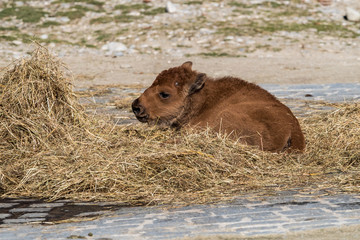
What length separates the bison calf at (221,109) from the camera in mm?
7152

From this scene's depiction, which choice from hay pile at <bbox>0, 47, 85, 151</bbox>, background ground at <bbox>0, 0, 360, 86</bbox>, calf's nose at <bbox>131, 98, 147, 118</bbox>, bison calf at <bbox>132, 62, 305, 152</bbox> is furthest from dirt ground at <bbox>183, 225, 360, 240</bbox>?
background ground at <bbox>0, 0, 360, 86</bbox>

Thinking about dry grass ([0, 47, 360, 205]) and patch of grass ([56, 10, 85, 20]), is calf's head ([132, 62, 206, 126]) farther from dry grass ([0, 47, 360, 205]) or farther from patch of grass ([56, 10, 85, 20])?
patch of grass ([56, 10, 85, 20])

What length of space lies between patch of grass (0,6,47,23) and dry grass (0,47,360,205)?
13.8 meters

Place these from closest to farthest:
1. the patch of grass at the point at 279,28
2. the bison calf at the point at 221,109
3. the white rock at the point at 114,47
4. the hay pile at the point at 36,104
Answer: the hay pile at the point at 36,104 → the bison calf at the point at 221,109 → the white rock at the point at 114,47 → the patch of grass at the point at 279,28

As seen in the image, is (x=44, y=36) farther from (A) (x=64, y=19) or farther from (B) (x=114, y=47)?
(B) (x=114, y=47)

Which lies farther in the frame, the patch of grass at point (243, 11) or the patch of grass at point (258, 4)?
the patch of grass at point (258, 4)

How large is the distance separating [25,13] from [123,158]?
1628cm

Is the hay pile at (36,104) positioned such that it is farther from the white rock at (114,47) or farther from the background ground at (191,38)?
the white rock at (114,47)

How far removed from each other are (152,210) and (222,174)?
1.27 m

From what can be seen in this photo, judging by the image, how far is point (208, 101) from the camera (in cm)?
784

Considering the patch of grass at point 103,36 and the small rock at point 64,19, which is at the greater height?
the small rock at point 64,19

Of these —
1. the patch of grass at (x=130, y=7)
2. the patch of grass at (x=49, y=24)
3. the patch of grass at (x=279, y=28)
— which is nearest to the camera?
the patch of grass at (x=279, y=28)

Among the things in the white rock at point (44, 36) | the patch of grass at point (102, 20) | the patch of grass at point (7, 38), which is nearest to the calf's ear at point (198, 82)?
the patch of grass at point (7, 38)

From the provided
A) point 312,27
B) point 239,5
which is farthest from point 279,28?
point 239,5
